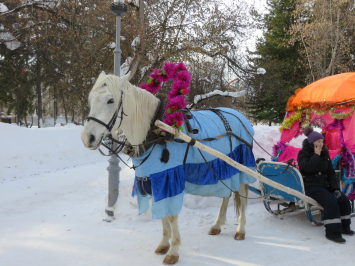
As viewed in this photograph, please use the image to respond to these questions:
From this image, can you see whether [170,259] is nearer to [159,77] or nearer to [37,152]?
[159,77]

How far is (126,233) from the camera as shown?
388cm

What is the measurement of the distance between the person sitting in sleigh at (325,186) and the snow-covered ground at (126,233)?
0.71 feet

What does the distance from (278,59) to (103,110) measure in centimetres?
1767

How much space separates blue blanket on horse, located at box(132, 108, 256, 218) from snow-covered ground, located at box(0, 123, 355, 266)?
0.70m

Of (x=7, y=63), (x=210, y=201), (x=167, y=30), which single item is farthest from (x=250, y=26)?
(x=7, y=63)

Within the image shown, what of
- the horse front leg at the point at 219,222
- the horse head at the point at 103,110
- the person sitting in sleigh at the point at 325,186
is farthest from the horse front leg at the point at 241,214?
the horse head at the point at 103,110

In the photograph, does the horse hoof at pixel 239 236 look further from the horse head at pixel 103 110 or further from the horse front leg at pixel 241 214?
the horse head at pixel 103 110

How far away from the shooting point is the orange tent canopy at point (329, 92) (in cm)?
425

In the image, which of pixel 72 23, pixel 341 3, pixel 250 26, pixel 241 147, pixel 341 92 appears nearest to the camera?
pixel 241 147

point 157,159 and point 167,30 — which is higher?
point 167,30

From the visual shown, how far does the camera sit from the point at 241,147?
13.1 feet

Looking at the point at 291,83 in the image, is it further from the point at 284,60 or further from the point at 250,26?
the point at 250,26

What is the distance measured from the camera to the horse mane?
2.69 metres

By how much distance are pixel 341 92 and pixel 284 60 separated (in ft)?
47.3
